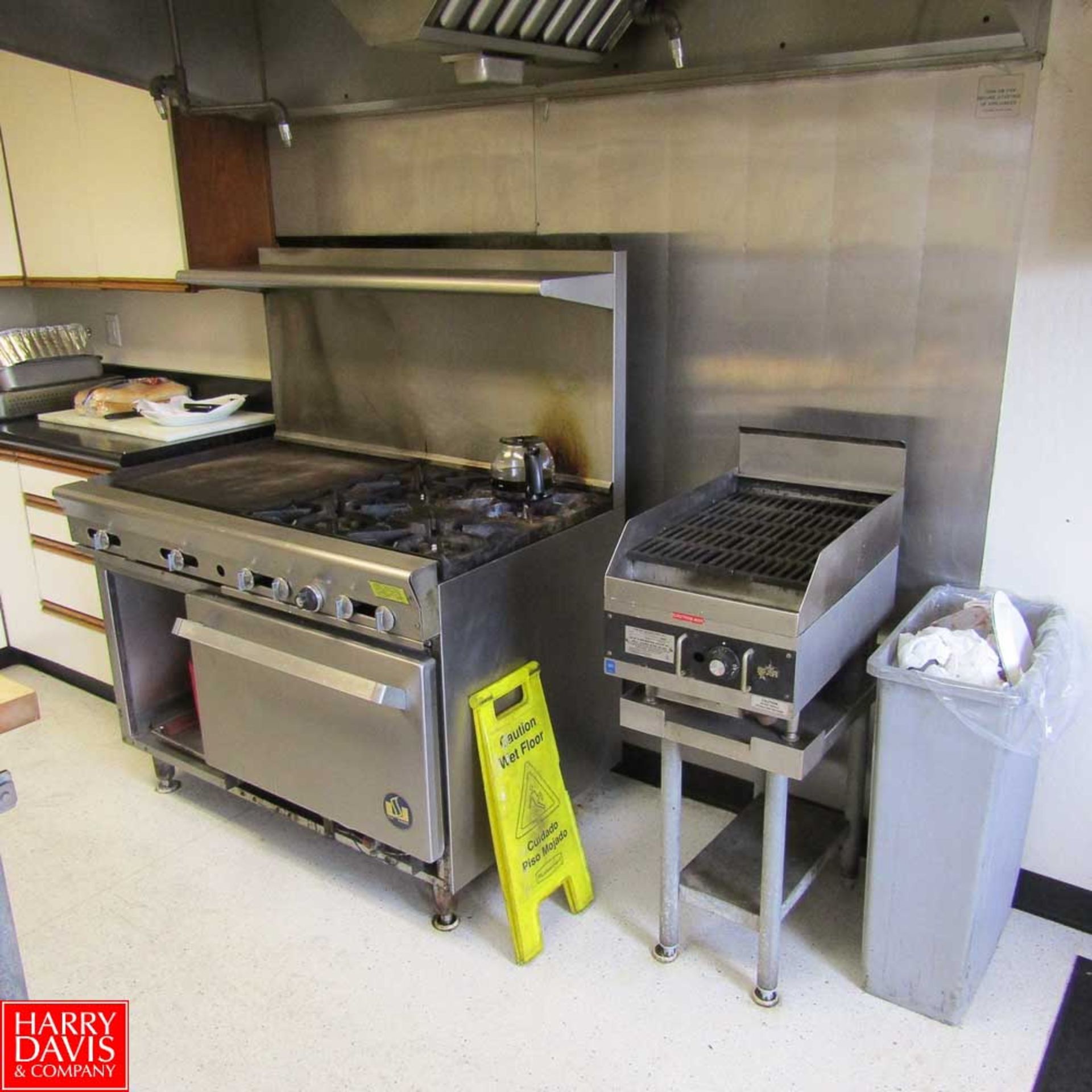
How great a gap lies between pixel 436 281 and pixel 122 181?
4.40ft

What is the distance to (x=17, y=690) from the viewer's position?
123cm

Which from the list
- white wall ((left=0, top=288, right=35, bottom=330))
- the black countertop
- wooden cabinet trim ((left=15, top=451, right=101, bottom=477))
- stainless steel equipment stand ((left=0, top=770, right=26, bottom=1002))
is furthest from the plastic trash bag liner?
white wall ((left=0, top=288, right=35, bottom=330))

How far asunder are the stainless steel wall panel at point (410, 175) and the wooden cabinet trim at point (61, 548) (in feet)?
3.70

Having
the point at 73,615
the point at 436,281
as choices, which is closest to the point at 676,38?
the point at 436,281

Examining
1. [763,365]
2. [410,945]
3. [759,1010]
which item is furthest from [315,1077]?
[763,365]

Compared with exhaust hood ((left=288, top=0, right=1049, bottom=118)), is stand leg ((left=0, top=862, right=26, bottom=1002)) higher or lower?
lower

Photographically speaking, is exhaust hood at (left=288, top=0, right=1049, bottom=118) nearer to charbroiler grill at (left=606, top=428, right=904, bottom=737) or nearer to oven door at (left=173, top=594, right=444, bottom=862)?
charbroiler grill at (left=606, top=428, right=904, bottom=737)

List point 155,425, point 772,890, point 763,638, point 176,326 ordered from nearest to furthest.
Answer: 1. point 763,638
2. point 772,890
3. point 155,425
4. point 176,326

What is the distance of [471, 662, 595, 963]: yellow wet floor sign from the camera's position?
1902 millimetres

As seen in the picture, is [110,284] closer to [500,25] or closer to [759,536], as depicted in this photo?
[500,25]

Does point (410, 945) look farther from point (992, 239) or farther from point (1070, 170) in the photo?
point (1070, 170)

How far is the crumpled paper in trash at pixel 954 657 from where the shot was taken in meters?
1.61

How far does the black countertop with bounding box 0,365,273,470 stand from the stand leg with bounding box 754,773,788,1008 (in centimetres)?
185

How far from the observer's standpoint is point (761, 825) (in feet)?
6.94
